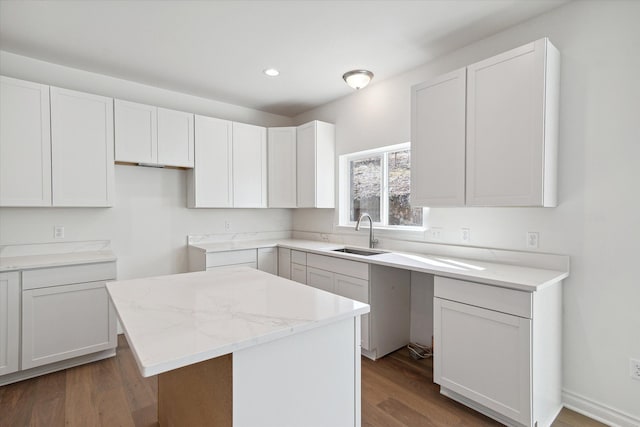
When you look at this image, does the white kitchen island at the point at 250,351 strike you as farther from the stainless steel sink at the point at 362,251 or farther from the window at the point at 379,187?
the window at the point at 379,187

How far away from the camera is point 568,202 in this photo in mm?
2094

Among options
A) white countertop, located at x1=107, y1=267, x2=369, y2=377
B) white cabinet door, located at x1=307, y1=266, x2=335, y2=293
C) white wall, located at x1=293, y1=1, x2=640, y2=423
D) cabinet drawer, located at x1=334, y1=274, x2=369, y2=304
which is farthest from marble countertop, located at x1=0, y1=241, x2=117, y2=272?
white wall, located at x1=293, y1=1, x2=640, y2=423

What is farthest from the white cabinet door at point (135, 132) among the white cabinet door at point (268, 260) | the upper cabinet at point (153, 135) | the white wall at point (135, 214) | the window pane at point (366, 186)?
the window pane at point (366, 186)

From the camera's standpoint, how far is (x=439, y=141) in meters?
2.41

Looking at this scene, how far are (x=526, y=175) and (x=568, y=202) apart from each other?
40 centimetres

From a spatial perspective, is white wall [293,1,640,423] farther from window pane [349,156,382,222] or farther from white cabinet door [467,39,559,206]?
window pane [349,156,382,222]

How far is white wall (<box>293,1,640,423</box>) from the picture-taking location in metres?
1.87

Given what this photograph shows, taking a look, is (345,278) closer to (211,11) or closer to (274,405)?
(274,405)

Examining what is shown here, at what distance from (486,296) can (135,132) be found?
3.21m

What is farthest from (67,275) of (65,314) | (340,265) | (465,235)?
(465,235)

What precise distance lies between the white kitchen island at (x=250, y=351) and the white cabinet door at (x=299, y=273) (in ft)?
5.75

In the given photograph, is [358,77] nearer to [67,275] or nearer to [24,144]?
[24,144]

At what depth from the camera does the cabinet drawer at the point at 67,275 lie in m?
2.45

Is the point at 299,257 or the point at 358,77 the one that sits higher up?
the point at 358,77
